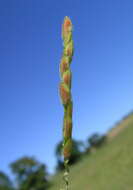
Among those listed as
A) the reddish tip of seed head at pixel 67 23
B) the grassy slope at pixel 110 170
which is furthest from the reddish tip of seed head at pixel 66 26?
the grassy slope at pixel 110 170

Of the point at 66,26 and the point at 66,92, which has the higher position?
the point at 66,26

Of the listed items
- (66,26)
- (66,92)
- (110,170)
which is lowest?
(110,170)

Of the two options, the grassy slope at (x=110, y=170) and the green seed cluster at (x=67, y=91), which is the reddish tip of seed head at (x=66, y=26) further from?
the grassy slope at (x=110, y=170)

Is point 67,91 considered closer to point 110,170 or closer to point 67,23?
point 67,23

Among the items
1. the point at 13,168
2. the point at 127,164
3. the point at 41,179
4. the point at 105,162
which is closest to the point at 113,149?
the point at 105,162

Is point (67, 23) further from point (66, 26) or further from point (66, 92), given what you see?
point (66, 92)

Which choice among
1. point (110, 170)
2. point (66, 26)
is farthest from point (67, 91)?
point (110, 170)

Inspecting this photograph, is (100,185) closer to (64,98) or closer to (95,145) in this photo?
(95,145)

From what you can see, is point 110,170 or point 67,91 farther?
point 110,170

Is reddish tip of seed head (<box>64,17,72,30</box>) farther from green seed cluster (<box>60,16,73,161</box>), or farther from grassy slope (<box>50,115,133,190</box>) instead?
grassy slope (<box>50,115,133,190</box>)

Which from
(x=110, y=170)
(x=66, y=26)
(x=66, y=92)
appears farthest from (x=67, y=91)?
(x=110, y=170)
